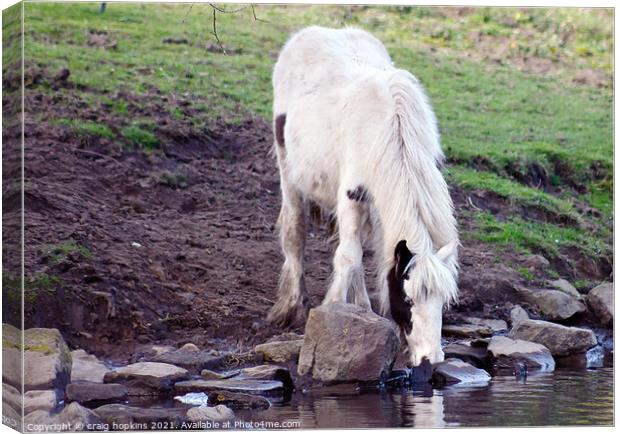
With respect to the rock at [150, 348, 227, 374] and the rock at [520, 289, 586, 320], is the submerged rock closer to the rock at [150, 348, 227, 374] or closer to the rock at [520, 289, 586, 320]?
the rock at [150, 348, 227, 374]

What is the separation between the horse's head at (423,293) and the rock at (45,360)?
211 cm

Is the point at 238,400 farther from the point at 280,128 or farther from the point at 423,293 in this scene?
the point at 280,128

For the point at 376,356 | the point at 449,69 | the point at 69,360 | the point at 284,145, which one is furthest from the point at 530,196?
the point at 69,360

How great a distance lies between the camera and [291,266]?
9227 mm

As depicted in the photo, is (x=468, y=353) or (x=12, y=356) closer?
(x=12, y=356)

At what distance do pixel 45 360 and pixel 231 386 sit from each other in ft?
3.80

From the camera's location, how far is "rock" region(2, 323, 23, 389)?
644 cm

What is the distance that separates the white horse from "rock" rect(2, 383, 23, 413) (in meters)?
2.35

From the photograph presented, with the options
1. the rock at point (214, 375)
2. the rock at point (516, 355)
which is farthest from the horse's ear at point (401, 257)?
the rock at point (516, 355)

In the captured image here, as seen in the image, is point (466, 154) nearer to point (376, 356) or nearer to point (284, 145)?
point (284, 145)

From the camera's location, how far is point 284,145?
9.26m

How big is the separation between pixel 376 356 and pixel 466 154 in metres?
4.88

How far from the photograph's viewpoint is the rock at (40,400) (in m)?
6.43

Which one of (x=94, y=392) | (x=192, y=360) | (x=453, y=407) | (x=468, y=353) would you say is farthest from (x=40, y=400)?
(x=468, y=353)
